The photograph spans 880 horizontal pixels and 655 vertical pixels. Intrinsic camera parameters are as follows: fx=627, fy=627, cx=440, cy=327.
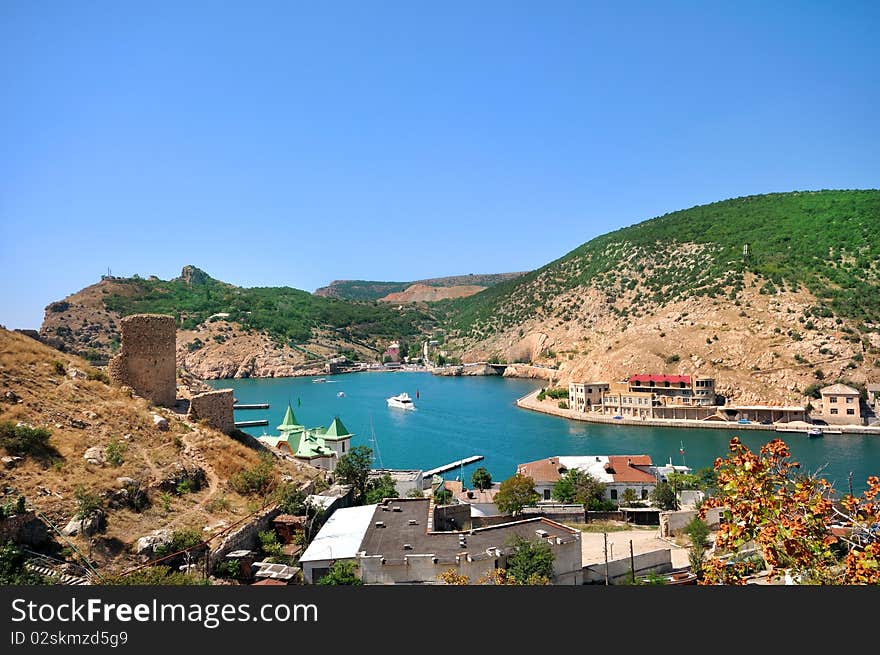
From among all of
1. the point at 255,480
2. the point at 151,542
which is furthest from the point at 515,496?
the point at 151,542

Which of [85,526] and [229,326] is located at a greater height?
[229,326]

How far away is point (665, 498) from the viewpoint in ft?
81.5

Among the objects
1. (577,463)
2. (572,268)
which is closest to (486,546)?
(577,463)

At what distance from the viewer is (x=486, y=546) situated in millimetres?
14023

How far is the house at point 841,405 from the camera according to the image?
49.0 meters

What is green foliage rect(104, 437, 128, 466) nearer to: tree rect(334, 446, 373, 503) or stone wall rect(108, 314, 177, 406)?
stone wall rect(108, 314, 177, 406)

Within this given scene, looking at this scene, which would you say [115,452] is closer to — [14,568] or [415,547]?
[14,568]

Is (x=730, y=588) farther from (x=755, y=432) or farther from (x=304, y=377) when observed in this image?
(x=304, y=377)

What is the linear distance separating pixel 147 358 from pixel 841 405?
52162 mm

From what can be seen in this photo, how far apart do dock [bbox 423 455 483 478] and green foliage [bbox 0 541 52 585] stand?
2844 centimetres

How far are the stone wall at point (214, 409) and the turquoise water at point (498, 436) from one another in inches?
879

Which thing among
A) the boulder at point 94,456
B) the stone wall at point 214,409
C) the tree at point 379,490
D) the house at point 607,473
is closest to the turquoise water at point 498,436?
the house at point 607,473

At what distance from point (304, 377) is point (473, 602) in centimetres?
9875

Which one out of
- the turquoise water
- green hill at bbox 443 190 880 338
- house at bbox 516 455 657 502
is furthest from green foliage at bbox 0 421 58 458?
green hill at bbox 443 190 880 338
